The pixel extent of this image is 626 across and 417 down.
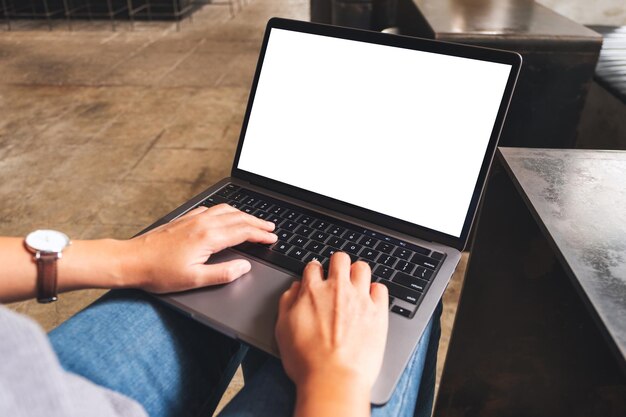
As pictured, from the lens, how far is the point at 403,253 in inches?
29.7

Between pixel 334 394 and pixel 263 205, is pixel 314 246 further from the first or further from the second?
pixel 334 394

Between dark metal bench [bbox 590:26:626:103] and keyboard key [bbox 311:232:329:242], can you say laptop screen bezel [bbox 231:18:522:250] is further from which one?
dark metal bench [bbox 590:26:626:103]

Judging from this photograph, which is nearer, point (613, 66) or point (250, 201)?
point (250, 201)

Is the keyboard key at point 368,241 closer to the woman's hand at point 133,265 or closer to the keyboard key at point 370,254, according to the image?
the keyboard key at point 370,254

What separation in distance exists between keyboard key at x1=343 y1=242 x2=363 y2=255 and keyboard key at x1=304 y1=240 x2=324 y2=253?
0.04 m

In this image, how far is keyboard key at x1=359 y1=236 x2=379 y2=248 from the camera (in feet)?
2.54

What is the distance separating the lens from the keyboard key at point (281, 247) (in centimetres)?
77

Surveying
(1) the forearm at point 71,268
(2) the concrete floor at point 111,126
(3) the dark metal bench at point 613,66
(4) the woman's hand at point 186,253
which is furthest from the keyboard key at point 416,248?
(3) the dark metal bench at point 613,66

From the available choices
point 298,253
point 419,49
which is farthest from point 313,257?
point 419,49

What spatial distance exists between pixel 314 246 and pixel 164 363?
0.27 meters

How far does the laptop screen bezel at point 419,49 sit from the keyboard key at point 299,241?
9cm

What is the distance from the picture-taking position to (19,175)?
2436 mm

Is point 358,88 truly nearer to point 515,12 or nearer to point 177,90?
point 515,12

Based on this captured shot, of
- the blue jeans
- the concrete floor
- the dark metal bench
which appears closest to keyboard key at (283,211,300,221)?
the blue jeans
